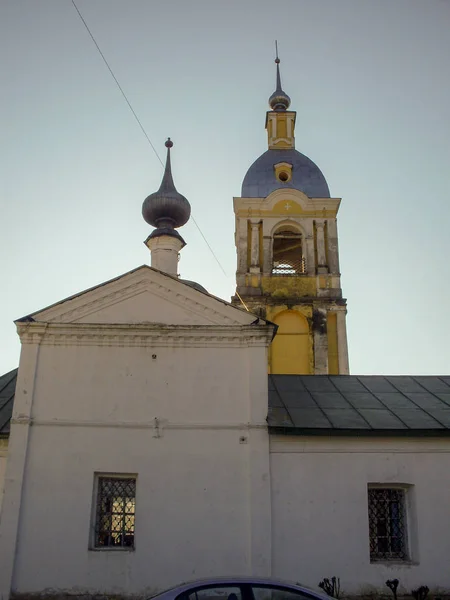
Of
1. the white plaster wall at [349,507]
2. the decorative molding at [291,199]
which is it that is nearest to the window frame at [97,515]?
the white plaster wall at [349,507]

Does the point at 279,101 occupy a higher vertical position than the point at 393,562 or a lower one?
higher

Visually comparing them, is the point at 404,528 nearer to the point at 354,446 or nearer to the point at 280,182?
the point at 354,446

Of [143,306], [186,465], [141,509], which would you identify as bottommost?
[141,509]

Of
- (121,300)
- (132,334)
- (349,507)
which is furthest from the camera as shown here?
(121,300)

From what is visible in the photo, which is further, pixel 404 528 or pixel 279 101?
pixel 279 101

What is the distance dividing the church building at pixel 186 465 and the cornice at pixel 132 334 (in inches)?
0.9

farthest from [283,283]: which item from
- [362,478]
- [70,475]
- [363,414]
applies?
[70,475]

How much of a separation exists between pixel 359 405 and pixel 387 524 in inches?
89.2

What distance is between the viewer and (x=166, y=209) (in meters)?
15.5

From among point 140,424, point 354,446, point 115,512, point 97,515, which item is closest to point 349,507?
point 354,446

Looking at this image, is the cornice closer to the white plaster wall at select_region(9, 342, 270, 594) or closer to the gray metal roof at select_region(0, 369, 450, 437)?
the white plaster wall at select_region(9, 342, 270, 594)

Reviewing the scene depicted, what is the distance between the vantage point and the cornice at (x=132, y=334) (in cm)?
1061

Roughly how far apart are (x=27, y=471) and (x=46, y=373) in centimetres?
168

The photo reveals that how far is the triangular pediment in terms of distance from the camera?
10.7 m
